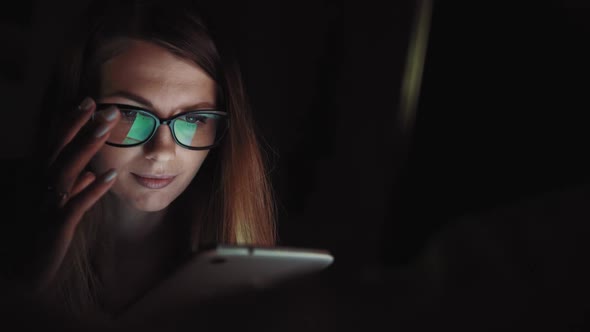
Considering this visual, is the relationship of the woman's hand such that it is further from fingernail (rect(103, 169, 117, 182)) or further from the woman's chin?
the woman's chin

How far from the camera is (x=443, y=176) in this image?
3.51 feet

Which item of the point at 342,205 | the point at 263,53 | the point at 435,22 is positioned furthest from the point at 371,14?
the point at 342,205

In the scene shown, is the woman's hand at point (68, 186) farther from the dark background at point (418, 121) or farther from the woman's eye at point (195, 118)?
the dark background at point (418, 121)

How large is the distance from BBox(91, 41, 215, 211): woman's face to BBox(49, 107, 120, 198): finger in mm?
64

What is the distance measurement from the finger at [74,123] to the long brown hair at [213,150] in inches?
1.6

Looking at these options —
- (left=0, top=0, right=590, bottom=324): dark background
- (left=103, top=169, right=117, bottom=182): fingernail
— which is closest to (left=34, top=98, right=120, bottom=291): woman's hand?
(left=103, top=169, right=117, bottom=182): fingernail

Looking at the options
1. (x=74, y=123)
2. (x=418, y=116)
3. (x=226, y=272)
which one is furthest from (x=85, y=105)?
(x=418, y=116)

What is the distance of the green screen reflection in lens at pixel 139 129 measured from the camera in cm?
71

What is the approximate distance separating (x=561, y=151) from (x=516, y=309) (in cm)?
44

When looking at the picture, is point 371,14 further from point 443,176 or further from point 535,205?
point 535,205

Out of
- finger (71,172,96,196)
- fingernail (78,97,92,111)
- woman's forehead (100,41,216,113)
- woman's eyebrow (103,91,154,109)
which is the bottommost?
finger (71,172,96,196)

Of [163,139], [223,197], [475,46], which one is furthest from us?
[475,46]

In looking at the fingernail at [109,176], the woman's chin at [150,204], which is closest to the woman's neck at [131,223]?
the woman's chin at [150,204]

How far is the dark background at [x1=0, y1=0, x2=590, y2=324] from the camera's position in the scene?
898mm
